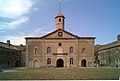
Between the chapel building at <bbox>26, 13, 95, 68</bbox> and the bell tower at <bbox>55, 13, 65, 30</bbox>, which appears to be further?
the bell tower at <bbox>55, 13, 65, 30</bbox>

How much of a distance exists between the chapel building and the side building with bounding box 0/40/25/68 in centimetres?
798

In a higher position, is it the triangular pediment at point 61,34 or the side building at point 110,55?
the triangular pediment at point 61,34

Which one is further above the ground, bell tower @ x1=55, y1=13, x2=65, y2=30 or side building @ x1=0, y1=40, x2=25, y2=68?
bell tower @ x1=55, y1=13, x2=65, y2=30

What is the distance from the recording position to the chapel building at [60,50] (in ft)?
171

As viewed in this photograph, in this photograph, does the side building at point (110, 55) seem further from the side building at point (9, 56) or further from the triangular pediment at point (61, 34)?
the side building at point (9, 56)

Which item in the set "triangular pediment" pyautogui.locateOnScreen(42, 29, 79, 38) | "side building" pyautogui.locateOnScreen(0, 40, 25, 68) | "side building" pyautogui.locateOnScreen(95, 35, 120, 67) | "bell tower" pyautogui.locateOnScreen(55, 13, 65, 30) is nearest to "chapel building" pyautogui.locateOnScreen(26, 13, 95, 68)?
"triangular pediment" pyautogui.locateOnScreen(42, 29, 79, 38)

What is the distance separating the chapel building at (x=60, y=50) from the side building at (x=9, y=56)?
26.2 feet

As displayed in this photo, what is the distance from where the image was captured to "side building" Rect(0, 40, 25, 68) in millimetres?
55469

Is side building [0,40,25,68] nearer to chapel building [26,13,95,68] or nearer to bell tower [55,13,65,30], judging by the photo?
chapel building [26,13,95,68]

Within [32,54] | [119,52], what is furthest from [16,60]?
[119,52]

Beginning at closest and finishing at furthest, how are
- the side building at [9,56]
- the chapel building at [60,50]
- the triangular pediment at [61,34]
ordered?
the chapel building at [60,50], the triangular pediment at [61,34], the side building at [9,56]

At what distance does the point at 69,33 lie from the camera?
52.5m

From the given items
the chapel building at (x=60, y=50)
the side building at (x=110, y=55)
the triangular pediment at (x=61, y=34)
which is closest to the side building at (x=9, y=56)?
the chapel building at (x=60, y=50)

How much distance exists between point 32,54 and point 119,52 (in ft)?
73.0
